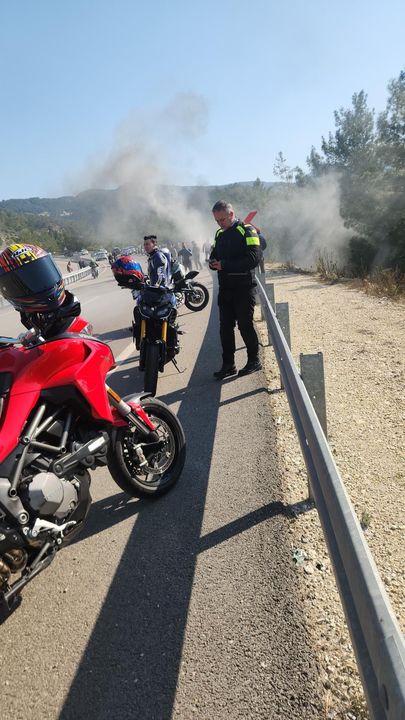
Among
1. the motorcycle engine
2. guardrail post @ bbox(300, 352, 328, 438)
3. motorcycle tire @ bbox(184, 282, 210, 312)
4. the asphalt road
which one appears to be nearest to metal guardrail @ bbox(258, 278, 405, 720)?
the asphalt road

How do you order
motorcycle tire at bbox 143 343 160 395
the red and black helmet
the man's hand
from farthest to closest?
the man's hand, motorcycle tire at bbox 143 343 160 395, the red and black helmet

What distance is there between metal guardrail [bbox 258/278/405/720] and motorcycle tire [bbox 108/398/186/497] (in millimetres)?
1391

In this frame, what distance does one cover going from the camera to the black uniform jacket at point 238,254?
5.55 m

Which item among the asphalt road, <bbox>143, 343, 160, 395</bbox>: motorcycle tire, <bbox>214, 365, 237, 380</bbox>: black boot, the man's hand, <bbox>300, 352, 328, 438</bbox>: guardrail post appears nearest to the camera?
the asphalt road

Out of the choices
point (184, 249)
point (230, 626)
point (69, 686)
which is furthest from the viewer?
point (184, 249)

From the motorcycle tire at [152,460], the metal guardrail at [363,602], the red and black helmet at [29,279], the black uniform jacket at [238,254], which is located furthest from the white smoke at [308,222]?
the metal guardrail at [363,602]

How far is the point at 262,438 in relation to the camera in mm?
4113

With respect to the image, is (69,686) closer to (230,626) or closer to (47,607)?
(47,607)

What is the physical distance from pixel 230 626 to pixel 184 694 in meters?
0.38

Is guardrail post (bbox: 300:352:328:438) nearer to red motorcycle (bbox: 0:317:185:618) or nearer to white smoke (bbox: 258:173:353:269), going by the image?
red motorcycle (bbox: 0:317:185:618)

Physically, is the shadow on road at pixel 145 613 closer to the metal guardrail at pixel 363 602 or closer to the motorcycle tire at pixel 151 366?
the metal guardrail at pixel 363 602

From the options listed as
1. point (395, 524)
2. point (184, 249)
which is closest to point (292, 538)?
point (395, 524)

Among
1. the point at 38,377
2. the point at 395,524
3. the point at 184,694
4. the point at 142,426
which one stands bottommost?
the point at 395,524

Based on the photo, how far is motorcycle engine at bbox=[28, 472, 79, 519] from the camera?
2.37 m
